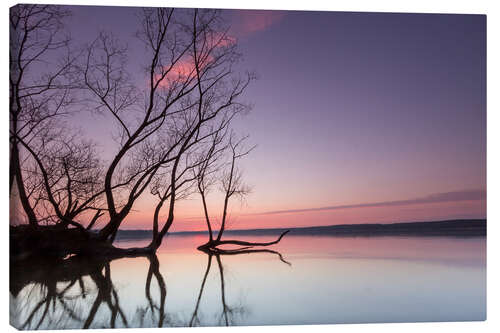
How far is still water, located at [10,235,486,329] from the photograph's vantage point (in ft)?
14.0

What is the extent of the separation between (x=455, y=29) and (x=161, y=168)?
300 centimetres

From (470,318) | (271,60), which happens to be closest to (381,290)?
(470,318)

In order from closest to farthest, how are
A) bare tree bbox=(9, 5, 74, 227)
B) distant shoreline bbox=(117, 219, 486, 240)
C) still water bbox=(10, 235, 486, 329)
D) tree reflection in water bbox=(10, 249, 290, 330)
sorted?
tree reflection in water bbox=(10, 249, 290, 330) < still water bbox=(10, 235, 486, 329) < bare tree bbox=(9, 5, 74, 227) < distant shoreline bbox=(117, 219, 486, 240)

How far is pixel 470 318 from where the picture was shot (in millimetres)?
4574

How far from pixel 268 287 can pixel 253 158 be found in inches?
45.3

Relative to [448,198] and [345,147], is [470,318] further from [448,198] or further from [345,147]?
[345,147]

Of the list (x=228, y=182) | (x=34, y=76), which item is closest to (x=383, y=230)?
(x=228, y=182)

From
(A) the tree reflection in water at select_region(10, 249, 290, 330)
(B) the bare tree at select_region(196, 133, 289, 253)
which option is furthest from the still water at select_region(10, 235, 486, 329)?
(B) the bare tree at select_region(196, 133, 289, 253)

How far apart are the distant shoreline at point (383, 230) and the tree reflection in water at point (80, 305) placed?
0.81 metres

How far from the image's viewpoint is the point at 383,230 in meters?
5.48

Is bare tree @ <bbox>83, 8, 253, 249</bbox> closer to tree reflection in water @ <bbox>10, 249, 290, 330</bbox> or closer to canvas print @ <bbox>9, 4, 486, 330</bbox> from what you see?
canvas print @ <bbox>9, 4, 486, 330</bbox>

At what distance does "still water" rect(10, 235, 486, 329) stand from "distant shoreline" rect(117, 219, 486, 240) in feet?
0.26

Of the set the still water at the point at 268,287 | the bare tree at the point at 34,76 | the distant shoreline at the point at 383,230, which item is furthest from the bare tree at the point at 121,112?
the still water at the point at 268,287

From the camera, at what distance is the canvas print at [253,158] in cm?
464
